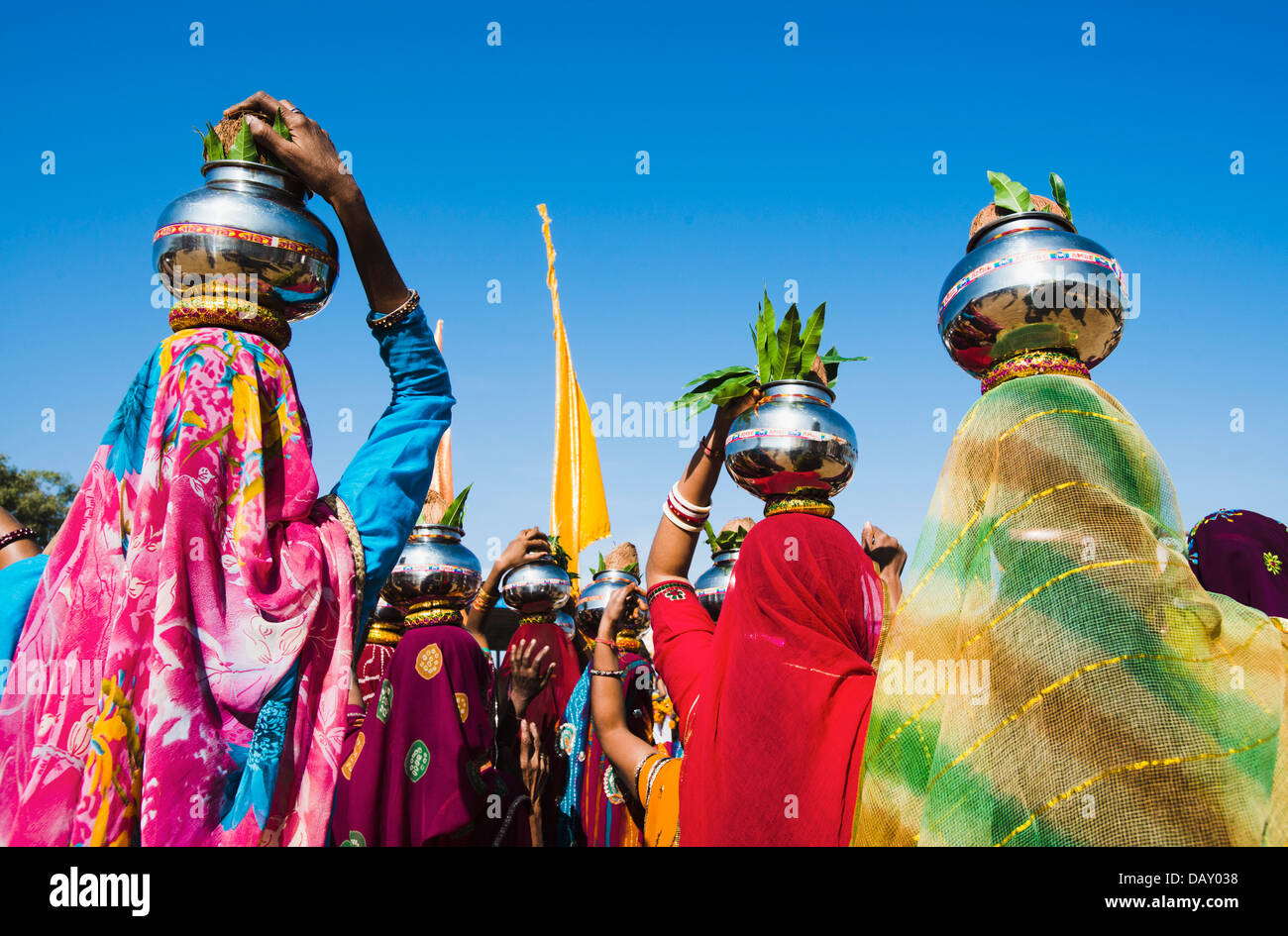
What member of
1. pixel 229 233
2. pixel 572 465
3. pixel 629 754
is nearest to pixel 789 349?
pixel 629 754

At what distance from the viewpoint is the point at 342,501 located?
234cm

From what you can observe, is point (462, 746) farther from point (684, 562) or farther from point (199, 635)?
point (199, 635)

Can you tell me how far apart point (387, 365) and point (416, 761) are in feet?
11.2

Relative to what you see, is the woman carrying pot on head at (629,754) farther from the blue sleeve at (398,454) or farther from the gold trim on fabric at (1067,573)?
the gold trim on fabric at (1067,573)

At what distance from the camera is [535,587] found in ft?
26.1

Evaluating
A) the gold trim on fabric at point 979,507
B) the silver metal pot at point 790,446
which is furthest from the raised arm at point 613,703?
the gold trim on fabric at point 979,507

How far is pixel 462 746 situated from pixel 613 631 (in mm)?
1758

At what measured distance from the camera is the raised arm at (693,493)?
3516mm

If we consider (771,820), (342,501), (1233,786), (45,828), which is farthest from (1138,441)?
(45,828)

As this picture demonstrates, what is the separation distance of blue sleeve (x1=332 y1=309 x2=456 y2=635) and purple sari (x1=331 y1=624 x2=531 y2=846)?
3.15 meters

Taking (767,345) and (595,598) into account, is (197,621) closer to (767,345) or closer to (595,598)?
(767,345)

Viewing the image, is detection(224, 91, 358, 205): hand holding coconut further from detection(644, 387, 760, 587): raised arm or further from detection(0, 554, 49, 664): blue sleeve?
detection(644, 387, 760, 587): raised arm

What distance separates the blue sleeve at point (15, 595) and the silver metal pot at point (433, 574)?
11.6 feet
